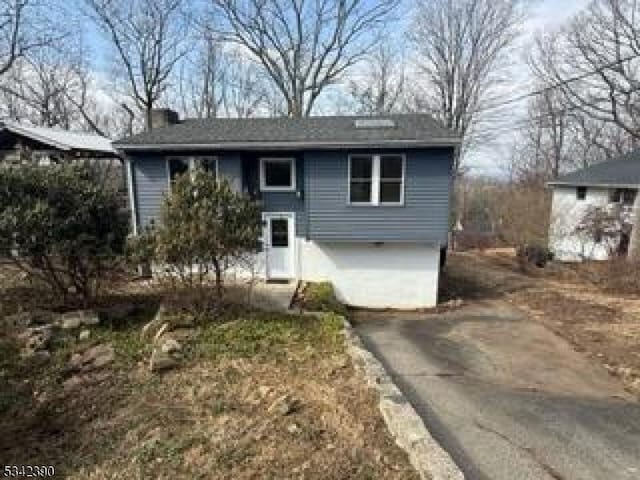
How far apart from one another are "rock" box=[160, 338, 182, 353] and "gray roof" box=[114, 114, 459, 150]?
21.2ft

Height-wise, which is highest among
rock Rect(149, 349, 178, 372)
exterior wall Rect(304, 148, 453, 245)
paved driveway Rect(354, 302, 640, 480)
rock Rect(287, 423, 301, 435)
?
exterior wall Rect(304, 148, 453, 245)

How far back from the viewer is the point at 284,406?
17.4ft

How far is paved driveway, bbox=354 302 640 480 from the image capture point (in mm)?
4770

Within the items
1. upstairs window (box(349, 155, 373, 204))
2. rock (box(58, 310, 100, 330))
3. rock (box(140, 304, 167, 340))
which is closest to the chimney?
upstairs window (box(349, 155, 373, 204))

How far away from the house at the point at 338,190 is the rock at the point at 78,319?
490 centimetres

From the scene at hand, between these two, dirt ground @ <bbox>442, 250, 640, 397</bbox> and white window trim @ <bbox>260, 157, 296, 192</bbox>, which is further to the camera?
white window trim @ <bbox>260, 157, 296, 192</bbox>

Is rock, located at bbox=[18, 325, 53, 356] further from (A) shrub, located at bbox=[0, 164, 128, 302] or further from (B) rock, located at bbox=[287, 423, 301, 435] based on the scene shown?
(B) rock, located at bbox=[287, 423, 301, 435]

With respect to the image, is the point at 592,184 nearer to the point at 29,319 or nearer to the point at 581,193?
the point at 581,193

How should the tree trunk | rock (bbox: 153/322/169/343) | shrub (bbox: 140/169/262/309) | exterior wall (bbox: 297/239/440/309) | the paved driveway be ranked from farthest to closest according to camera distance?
the tree trunk, exterior wall (bbox: 297/239/440/309), shrub (bbox: 140/169/262/309), rock (bbox: 153/322/169/343), the paved driveway

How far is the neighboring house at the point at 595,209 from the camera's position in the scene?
2198 centimetres

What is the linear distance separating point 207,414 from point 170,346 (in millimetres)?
1981

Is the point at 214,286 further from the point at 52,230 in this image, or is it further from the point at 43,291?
the point at 43,291

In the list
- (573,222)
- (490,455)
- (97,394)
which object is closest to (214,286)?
(97,394)

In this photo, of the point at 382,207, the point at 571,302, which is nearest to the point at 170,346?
the point at 382,207
